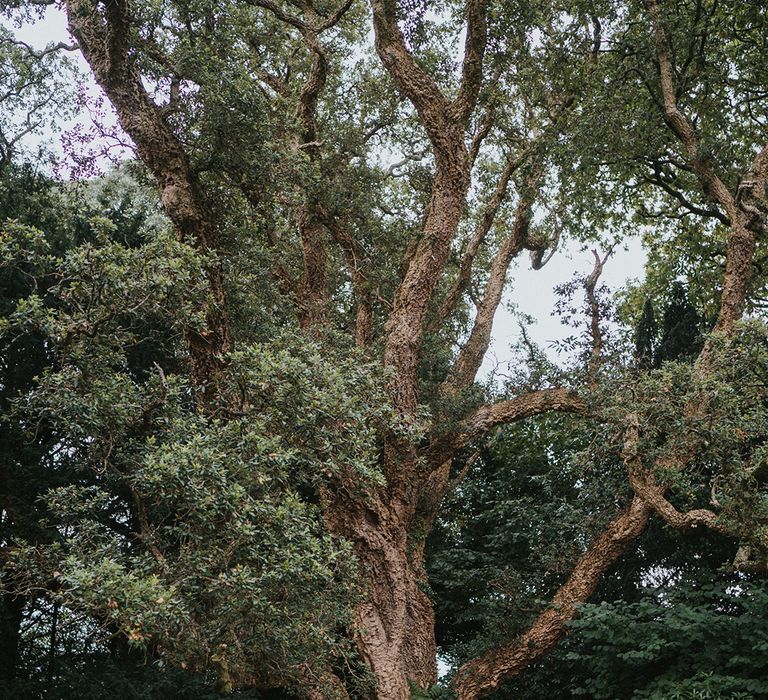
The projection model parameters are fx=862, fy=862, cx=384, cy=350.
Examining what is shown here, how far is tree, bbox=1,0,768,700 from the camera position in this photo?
6.74 m

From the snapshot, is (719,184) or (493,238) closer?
(719,184)

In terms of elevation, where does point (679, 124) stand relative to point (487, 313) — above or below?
above

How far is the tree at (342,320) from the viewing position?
6742mm

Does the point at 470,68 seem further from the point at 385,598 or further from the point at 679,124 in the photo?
the point at 385,598

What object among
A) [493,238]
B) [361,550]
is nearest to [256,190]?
[361,550]

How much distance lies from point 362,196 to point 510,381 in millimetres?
3138

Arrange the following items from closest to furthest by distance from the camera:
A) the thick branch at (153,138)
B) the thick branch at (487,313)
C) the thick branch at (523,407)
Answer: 1. the thick branch at (153,138)
2. the thick branch at (523,407)
3. the thick branch at (487,313)

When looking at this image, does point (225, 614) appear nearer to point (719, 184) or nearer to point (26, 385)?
point (26, 385)

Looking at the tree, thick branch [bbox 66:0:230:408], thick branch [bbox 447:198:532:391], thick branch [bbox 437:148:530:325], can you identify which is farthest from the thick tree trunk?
thick branch [bbox 437:148:530:325]

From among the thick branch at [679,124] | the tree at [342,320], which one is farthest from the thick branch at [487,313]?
the thick branch at [679,124]

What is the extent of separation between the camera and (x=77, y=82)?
11812 millimetres

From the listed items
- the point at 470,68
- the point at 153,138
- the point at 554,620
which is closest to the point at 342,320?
the point at 470,68

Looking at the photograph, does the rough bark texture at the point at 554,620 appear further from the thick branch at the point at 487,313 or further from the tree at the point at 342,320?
the thick branch at the point at 487,313

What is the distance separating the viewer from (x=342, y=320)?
13227 millimetres
